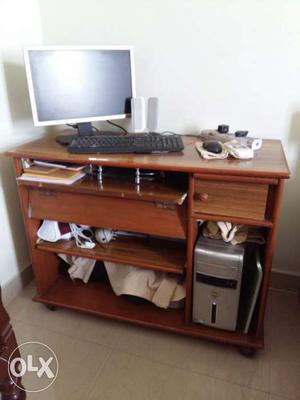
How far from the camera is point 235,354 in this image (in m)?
1.43

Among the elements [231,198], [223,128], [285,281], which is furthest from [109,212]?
[285,281]

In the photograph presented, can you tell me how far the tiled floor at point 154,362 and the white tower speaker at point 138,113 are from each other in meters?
0.97

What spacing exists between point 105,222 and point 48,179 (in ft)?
0.98

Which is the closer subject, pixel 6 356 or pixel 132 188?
pixel 6 356

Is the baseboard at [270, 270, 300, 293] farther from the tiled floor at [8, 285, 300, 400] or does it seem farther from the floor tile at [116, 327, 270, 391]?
the floor tile at [116, 327, 270, 391]

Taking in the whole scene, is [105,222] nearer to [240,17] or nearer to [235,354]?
[235,354]

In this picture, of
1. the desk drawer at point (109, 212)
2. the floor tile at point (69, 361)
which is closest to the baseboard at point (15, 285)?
the floor tile at point (69, 361)

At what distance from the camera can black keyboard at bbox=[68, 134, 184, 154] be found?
4.25ft

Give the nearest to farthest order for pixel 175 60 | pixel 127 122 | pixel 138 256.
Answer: pixel 138 256, pixel 175 60, pixel 127 122

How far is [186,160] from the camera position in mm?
1219

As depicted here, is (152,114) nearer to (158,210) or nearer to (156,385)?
(158,210)

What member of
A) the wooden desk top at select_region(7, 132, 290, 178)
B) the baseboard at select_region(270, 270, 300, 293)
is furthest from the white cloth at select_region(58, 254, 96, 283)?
the baseboard at select_region(270, 270, 300, 293)

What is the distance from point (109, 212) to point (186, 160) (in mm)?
397

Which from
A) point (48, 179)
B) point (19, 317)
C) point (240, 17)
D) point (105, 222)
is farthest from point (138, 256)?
point (240, 17)
